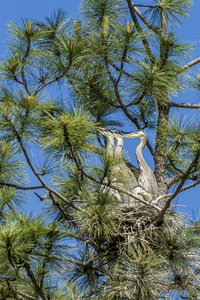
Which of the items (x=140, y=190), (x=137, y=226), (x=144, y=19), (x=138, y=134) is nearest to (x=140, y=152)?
(x=138, y=134)

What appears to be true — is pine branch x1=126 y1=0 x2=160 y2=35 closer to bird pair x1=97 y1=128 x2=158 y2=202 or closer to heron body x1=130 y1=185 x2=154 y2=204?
bird pair x1=97 y1=128 x2=158 y2=202

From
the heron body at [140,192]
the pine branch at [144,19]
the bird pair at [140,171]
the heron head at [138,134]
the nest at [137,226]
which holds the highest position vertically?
the pine branch at [144,19]

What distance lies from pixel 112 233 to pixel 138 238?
0.21m

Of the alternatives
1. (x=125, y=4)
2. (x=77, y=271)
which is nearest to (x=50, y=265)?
(x=77, y=271)

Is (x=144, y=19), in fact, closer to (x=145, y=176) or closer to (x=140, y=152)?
(x=140, y=152)

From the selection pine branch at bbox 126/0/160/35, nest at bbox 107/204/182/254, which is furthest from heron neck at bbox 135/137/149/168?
pine branch at bbox 126/0/160/35

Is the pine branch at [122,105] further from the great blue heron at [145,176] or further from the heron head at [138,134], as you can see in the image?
the great blue heron at [145,176]

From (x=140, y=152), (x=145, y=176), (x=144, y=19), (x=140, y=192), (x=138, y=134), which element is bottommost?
(x=140, y=192)

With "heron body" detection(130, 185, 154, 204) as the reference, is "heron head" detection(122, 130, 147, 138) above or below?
above

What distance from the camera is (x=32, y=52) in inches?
176

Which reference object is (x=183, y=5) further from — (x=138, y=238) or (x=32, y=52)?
(x=138, y=238)

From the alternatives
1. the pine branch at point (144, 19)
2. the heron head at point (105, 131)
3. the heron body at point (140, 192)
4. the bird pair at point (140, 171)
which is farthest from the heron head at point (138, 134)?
the pine branch at point (144, 19)

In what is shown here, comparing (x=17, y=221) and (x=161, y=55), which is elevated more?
(x=161, y=55)

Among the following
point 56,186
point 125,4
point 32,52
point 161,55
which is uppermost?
point 125,4
